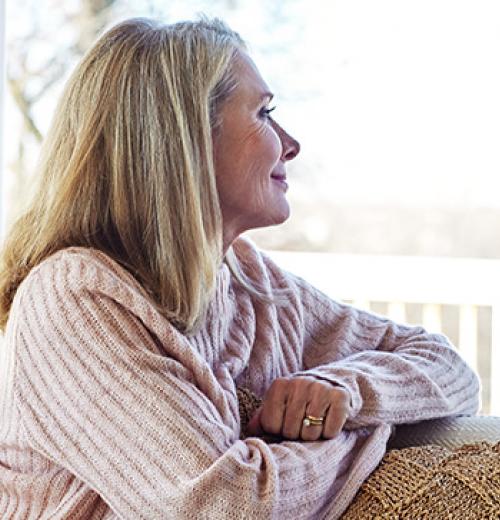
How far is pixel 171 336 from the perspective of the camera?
3.99 feet

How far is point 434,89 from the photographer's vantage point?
3629 mm

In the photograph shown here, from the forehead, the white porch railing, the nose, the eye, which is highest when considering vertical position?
the forehead

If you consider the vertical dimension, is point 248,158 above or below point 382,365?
above

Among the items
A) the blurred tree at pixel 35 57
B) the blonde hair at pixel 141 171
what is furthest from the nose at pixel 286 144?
the blurred tree at pixel 35 57

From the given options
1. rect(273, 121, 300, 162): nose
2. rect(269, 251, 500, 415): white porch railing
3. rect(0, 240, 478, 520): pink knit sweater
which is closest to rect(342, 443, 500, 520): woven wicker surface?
rect(0, 240, 478, 520): pink knit sweater

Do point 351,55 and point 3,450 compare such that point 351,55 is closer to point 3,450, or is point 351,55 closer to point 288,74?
point 288,74

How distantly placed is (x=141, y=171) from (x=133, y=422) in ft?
1.10

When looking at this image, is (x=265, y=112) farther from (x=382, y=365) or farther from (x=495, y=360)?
(x=495, y=360)

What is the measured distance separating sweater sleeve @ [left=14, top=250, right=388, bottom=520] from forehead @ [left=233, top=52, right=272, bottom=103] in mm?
346

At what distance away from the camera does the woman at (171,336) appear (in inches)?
45.3

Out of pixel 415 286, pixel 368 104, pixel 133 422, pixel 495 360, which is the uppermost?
pixel 133 422

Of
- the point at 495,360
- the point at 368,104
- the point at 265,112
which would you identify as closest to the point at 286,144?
the point at 265,112

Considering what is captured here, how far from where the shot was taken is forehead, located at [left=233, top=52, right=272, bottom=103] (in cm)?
141

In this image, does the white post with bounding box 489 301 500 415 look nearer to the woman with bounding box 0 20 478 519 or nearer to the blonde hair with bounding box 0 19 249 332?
the woman with bounding box 0 20 478 519
